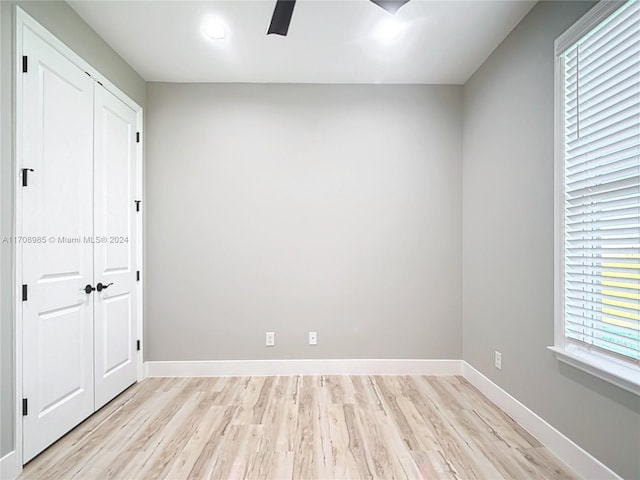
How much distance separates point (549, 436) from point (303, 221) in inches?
94.3

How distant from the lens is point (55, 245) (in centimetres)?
218

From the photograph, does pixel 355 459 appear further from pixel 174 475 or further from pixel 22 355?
pixel 22 355

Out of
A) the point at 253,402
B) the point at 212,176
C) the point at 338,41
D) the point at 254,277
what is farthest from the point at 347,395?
the point at 338,41

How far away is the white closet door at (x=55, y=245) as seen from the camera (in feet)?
6.54

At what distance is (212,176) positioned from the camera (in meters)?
3.38

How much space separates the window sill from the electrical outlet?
2.23 meters

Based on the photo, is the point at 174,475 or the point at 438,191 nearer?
the point at 174,475

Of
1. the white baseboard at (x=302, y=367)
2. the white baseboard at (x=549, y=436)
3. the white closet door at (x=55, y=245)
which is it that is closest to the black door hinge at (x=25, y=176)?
the white closet door at (x=55, y=245)

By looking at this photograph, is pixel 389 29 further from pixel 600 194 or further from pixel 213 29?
pixel 600 194

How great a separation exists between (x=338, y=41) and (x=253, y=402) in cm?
284

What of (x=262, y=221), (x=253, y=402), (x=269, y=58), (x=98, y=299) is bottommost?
(x=253, y=402)

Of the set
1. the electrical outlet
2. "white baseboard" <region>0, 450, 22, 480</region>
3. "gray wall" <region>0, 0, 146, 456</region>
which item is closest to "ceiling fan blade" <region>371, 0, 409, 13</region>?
"gray wall" <region>0, 0, 146, 456</region>

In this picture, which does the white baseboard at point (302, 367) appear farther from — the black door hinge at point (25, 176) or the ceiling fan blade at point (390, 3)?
the ceiling fan blade at point (390, 3)

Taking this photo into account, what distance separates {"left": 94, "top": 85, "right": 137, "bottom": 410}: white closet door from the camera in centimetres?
263
